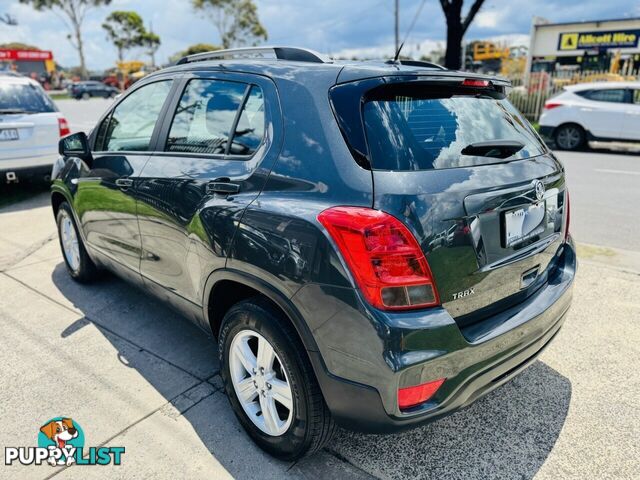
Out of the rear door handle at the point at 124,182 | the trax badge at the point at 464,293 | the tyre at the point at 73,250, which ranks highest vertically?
the rear door handle at the point at 124,182

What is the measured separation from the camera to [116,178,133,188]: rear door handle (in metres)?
3.04

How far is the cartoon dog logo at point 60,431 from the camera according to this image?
7.99 feet

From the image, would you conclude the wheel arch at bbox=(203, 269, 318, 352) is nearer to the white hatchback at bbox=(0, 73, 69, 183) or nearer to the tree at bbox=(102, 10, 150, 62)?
the white hatchback at bbox=(0, 73, 69, 183)

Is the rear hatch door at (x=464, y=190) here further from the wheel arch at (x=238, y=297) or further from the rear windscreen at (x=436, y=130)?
the wheel arch at (x=238, y=297)

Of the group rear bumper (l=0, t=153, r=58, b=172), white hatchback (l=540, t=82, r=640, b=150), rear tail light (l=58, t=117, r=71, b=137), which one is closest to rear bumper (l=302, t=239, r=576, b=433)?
rear bumper (l=0, t=153, r=58, b=172)

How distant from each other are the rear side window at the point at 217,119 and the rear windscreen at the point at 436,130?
62cm

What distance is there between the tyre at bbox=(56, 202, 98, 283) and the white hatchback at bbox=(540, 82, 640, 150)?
1140 centimetres

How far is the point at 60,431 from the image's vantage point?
2496 mm

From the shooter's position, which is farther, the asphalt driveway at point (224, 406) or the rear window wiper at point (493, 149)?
the asphalt driveway at point (224, 406)

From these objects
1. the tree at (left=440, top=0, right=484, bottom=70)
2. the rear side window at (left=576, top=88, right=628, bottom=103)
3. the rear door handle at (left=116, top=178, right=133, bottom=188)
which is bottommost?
the rear side window at (left=576, top=88, right=628, bottom=103)

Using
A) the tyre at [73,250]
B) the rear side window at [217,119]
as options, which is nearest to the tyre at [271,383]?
the rear side window at [217,119]

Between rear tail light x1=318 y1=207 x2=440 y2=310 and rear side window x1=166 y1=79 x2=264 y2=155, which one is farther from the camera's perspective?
rear side window x1=166 y1=79 x2=264 y2=155

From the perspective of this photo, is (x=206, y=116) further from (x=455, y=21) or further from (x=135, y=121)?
(x=455, y=21)

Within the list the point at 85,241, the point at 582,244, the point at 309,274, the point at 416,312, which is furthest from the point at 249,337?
the point at 582,244
